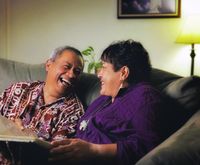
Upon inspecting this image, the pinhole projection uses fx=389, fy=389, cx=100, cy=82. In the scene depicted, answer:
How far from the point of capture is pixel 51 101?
203 cm

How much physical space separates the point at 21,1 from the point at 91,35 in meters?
0.71

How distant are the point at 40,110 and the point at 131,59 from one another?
58cm

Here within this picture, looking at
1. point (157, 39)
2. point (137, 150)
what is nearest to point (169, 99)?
point (137, 150)

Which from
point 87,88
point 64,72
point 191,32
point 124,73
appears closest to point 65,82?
point 64,72

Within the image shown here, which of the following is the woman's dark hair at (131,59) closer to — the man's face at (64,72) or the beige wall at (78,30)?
the man's face at (64,72)

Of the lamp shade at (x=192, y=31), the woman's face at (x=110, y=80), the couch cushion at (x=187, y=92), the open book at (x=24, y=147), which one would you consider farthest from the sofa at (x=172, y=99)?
the lamp shade at (x=192, y=31)

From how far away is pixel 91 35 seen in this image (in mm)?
3355

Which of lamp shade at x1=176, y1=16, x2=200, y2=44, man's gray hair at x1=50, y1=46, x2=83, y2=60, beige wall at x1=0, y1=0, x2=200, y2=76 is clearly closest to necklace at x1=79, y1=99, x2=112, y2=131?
man's gray hair at x1=50, y1=46, x2=83, y2=60

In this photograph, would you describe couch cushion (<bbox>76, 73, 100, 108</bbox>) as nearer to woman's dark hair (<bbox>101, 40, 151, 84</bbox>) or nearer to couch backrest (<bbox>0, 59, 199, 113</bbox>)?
couch backrest (<bbox>0, 59, 199, 113</bbox>)

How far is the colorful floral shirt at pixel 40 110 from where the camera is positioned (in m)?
1.88

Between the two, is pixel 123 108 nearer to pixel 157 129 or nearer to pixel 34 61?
pixel 157 129

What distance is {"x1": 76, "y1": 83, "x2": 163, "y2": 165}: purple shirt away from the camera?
1.45 metres

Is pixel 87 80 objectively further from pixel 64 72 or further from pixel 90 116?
pixel 90 116

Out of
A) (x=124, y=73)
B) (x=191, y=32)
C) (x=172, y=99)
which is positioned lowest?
(x=172, y=99)
